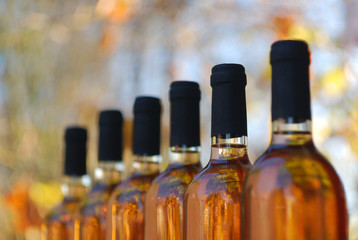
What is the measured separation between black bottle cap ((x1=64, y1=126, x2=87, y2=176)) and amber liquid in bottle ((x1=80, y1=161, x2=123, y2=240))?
93 millimetres

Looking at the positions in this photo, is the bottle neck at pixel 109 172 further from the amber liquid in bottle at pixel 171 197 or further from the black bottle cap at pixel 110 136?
the amber liquid in bottle at pixel 171 197

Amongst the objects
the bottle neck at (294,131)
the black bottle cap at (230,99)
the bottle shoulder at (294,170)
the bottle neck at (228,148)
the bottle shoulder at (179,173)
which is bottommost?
the bottle shoulder at (179,173)

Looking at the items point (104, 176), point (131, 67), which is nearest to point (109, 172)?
point (104, 176)

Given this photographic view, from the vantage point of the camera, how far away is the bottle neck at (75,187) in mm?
1078

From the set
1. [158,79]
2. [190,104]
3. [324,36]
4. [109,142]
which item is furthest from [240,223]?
[158,79]

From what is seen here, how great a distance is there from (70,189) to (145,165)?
0.32 m

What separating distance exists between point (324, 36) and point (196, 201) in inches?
41.9

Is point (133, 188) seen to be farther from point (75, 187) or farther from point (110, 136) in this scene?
point (75, 187)

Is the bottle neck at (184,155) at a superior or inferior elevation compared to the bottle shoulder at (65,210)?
superior

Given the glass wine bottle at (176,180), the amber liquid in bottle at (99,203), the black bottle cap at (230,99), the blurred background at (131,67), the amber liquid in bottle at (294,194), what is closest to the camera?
the amber liquid in bottle at (294,194)

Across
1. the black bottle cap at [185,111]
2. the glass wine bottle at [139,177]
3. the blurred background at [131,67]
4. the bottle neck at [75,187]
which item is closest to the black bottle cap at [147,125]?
the glass wine bottle at [139,177]

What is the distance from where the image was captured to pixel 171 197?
0.72 m

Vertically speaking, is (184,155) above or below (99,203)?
above

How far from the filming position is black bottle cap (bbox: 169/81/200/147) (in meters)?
0.72
